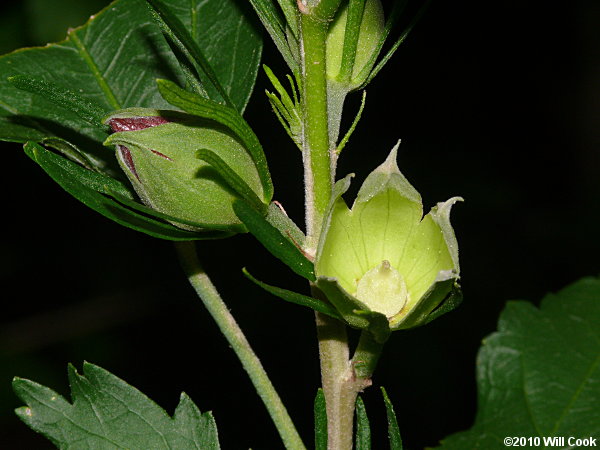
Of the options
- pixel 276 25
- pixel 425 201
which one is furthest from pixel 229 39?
pixel 425 201

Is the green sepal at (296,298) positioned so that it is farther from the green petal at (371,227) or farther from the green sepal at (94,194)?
the green sepal at (94,194)

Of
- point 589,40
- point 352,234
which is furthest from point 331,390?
point 589,40

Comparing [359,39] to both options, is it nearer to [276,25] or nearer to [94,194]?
[276,25]

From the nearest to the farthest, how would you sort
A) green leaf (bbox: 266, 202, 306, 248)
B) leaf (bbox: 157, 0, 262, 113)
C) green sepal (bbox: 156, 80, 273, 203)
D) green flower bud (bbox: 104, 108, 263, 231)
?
1. green sepal (bbox: 156, 80, 273, 203)
2. green flower bud (bbox: 104, 108, 263, 231)
3. green leaf (bbox: 266, 202, 306, 248)
4. leaf (bbox: 157, 0, 262, 113)

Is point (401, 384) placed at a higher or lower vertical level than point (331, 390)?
lower

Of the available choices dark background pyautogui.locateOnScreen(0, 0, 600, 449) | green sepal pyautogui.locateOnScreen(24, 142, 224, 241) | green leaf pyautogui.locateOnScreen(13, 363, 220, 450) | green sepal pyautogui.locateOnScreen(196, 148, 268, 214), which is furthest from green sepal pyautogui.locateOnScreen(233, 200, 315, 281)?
dark background pyautogui.locateOnScreen(0, 0, 600, 449)

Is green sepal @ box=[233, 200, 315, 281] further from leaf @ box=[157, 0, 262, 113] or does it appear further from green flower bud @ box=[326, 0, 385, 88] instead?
leaf @ box=[157, 0, 262, 113]

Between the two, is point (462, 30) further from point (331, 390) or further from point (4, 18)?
point (331, 390)
